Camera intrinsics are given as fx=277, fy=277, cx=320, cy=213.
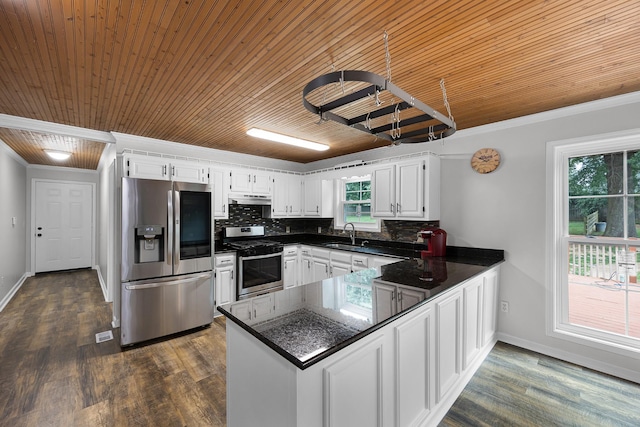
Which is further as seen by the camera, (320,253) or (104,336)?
(320,253)

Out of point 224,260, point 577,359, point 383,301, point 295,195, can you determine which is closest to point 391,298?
point 383,301

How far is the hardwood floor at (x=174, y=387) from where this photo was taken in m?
1.96

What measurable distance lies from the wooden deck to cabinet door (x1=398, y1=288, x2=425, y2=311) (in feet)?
7.20

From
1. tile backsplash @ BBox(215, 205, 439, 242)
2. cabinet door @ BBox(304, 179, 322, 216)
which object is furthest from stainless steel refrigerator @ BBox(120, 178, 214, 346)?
cabinet door @ BBox(304, 179, 322, 216)

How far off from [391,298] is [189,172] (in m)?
3.11

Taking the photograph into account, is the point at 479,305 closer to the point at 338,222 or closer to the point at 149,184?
the point at 338,222

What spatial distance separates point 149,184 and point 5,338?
Result: 2370mm

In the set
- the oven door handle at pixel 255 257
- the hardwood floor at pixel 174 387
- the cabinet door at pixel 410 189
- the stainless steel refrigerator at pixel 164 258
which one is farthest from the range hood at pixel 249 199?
the cabinet door at pixel 410 189

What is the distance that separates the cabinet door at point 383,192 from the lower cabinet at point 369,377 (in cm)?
170

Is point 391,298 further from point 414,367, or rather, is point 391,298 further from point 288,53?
point 288,53

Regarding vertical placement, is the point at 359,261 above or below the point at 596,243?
below

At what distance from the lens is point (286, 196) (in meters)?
4.86

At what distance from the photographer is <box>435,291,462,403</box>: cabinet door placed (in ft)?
6.25

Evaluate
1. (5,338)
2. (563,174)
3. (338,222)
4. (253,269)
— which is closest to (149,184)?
(253,269)
